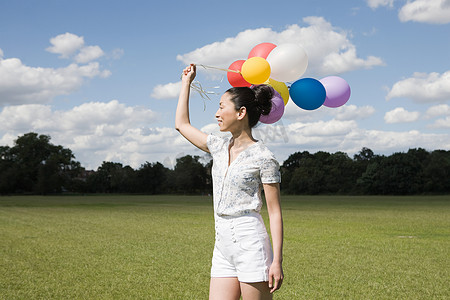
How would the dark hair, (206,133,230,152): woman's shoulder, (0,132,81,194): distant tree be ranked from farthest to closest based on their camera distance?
(0,132,81,194): distant tree
(206,133,230,152): woman's shoulder
the dark hair

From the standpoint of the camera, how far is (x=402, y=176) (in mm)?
78750

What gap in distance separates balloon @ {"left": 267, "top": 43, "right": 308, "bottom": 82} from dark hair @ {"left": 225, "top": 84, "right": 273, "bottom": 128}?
999 mm

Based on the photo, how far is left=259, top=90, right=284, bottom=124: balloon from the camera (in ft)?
11.3

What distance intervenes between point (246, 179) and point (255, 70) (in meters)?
1.25

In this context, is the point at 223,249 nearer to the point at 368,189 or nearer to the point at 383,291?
the point at 383,291

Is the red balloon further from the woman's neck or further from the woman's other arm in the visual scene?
the woman's other arm

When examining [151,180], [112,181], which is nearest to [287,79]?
[151,180]

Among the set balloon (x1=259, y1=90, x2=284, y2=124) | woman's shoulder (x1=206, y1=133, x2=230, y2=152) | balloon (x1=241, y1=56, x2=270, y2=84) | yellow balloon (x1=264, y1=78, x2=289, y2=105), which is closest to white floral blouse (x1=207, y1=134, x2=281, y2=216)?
woman's shoulder (x1=206, y1=133, x2=230, y2=152)

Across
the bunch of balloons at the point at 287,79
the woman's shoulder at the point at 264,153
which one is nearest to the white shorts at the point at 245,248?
the woman's shoulder at the point at 264,153

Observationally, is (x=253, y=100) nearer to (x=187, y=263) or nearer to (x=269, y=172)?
(x=269, y=172)

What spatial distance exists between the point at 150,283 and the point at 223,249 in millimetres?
5326

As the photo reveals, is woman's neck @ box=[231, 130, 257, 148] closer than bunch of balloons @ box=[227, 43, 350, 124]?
Yes

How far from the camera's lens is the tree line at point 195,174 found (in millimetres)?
78812

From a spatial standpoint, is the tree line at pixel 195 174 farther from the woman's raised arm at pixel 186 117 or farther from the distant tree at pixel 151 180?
the woman's raised arm at pixel 186 117
